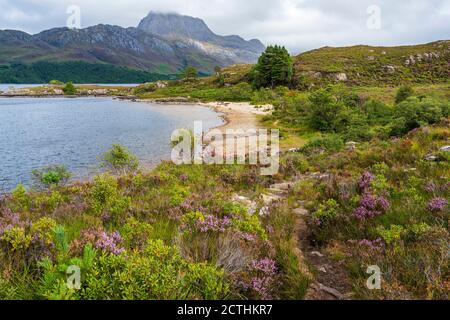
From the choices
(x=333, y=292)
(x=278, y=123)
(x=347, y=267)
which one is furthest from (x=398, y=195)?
(x=278, y=123)

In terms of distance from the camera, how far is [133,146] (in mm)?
28516

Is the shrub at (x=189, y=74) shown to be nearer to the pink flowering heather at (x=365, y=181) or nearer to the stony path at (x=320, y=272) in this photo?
the pink flowering heather at (x=365, y=181)

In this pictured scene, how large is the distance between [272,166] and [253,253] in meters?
9.35

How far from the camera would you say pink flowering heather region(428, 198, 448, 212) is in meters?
5.51

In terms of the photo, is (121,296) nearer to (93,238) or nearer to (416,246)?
(93,238)

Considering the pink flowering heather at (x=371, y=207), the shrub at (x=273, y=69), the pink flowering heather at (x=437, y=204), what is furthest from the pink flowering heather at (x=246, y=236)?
the shrub at (x=273, y=69)

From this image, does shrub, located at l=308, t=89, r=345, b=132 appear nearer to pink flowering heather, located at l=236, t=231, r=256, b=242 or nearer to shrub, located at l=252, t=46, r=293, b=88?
pink flowering heather, located at l=236, t=231, r=256, b=242

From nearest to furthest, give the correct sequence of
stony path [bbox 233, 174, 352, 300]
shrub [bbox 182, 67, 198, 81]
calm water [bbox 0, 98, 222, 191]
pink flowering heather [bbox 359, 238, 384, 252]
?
stony path [bbox 233, 174, 352, 300], pink flowering heather [bbox 359, 238, 384, 252], calm water [bbox 0, 98, 222, 191], shrub [bbox 182, 67, 198, 81]

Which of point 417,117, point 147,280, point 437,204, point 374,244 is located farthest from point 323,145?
point 147,280

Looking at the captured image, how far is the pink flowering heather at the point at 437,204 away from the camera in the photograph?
551cm

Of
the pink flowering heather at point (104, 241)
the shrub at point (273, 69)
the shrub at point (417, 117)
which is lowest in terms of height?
the pink flowering heather at point (104, 241)

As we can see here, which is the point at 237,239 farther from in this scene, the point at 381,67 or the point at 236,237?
the point at 381,67

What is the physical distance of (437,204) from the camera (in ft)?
18.4

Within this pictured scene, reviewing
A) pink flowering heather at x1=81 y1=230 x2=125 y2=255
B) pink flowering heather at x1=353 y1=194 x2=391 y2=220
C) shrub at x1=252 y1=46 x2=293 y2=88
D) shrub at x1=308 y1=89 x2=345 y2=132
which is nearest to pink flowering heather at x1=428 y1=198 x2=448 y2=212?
pink flowering heather at x1=353 y1=194 x2=391 y2=220
